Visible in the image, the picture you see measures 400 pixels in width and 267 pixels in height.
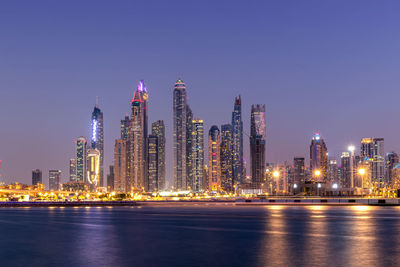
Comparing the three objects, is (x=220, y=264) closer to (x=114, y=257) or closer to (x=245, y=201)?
(x=114, y=257)

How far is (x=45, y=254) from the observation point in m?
25.6

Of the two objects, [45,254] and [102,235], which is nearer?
[45,254]

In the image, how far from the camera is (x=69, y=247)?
2833 centimetres

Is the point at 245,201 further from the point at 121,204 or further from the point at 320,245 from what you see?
the point at 320,245

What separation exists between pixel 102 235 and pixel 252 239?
37.3ft

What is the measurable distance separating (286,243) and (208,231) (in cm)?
1044

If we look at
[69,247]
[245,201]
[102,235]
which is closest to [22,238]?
[102,235]

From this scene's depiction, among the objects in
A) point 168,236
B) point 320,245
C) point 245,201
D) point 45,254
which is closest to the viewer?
point 45,254

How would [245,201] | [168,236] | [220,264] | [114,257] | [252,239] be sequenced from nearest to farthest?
[220,264] → [114,257] → [252,239] → [168,236] → [245,201]

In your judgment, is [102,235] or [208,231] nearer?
[102,235]

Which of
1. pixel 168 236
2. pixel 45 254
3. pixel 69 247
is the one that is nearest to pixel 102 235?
pixel 168 236

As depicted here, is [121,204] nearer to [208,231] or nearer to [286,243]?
[208,231]

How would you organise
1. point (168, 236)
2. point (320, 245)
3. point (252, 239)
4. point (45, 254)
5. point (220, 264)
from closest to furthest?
point (220, 264) < point (45, 254) < point (320, 245) < point (252, 239) < point (168, 236)

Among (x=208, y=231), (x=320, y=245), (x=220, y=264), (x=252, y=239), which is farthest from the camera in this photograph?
(x=208, y=231)
